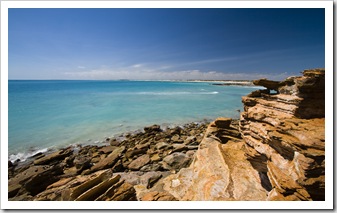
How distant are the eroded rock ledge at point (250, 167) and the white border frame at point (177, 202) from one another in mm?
216

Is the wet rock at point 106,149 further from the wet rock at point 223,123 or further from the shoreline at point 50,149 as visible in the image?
the wet rock at point 223,123

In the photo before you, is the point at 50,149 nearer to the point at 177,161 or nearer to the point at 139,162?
the point at 139,162

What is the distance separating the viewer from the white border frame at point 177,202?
143 inches

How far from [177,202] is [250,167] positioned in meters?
2.70

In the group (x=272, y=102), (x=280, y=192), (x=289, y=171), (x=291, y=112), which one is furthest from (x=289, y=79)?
(x=280, y=192)

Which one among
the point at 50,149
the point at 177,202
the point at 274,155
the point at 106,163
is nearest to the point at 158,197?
the point at 177,202

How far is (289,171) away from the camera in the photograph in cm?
346

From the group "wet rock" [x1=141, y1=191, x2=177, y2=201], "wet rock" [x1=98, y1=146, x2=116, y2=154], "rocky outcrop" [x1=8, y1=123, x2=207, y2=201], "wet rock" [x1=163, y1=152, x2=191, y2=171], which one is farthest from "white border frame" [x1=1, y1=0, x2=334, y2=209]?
"wet rock" [x1=98, y1=146, x2=116, y2=154]

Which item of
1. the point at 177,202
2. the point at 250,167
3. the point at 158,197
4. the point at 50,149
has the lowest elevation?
the point at 50,149

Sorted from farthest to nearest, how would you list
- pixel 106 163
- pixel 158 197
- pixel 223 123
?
pixel 106 163, pixel 223 123, pixel 158 197

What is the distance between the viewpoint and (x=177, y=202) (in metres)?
3.98

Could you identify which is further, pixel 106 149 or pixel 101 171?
pixel 106 149

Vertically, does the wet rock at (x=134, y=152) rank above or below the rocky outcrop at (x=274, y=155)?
below

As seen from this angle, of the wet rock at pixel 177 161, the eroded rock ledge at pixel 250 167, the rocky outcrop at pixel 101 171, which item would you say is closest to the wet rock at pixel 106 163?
the rocky outcrop at pixel 101 171
